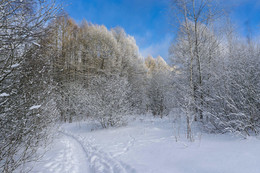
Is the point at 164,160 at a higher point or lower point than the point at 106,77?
lower

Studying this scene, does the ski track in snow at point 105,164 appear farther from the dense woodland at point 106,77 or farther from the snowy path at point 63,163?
the dense woodland at point 106,77

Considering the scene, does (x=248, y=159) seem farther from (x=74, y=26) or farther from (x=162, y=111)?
(x=74, y=26)

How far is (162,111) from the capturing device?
55.0ft

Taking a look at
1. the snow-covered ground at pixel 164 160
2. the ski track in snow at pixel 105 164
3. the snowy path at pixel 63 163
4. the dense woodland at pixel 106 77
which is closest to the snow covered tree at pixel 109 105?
the dense woodland at pixel 106 77

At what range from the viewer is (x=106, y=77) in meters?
14.0

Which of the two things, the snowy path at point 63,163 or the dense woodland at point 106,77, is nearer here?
the dense woodland at point 106,77

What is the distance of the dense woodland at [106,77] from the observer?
258cm

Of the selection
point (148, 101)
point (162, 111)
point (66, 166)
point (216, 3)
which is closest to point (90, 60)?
point (148, 101)

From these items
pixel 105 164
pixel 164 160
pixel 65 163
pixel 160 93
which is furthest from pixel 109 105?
pixel 160 93

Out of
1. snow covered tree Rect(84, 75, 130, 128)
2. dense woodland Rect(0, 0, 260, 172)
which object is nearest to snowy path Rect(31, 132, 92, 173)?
dense woodland Rect(0, 0, 260, 172)

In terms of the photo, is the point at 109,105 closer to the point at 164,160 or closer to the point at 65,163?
the point at 65,163

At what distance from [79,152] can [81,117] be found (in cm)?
975

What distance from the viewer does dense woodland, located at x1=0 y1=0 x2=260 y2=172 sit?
2582 millimetres

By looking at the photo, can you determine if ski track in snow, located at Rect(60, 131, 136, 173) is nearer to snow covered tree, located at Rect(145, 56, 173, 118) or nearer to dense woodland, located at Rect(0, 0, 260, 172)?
dense woodland, located at Rect(0, 0, 260, 172)
